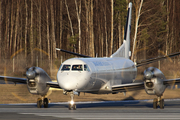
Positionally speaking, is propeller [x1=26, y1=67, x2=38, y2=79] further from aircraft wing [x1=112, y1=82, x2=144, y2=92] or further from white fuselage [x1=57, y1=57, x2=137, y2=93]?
aircraft wing [x1=112, y1=82, x2=144, y2=92]

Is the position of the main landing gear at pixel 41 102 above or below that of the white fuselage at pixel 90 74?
below

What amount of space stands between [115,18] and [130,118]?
134ft

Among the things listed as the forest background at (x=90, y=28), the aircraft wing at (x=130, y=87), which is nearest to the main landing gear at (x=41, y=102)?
the aircraft wing at (x=130, y=87)

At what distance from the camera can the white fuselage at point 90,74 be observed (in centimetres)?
1712

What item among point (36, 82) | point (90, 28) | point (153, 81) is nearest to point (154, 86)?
point (153, 81)

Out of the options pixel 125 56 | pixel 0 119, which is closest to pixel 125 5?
pixel 125 56

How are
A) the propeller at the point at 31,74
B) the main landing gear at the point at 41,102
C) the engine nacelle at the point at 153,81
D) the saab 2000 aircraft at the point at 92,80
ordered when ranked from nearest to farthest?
the saab 2000 aircraft at the point at 92,80 < the engine nacelle at the point at 153,81 < the propeller at the point at 31,74 < the main landing gear at the point at 41,102

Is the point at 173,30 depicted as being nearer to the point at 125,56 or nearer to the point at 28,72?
the point at 125,56

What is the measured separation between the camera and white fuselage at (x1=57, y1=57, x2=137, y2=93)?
1712 cm

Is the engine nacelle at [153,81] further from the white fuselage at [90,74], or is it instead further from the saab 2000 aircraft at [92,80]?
the white fuselage at [90,74]

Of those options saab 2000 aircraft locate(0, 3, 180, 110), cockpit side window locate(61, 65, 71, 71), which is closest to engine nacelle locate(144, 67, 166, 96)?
saab 2000 aircraft locate(0, 3, 180, 110)

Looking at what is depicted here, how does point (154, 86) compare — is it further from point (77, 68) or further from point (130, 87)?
point (77, 68)

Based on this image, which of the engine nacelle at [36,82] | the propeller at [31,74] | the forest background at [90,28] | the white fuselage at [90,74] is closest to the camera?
the white fuselage at [90,74]

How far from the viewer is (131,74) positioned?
23.9m
